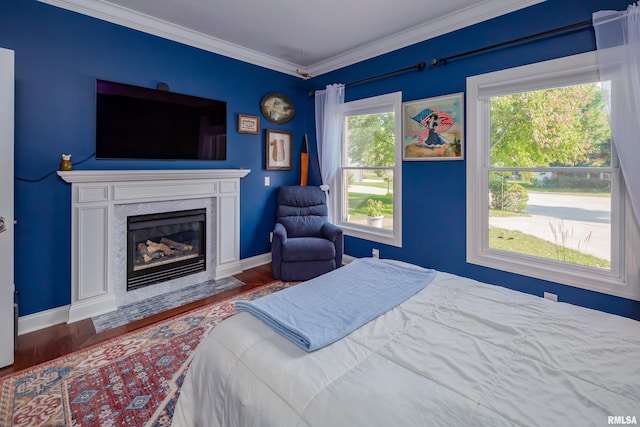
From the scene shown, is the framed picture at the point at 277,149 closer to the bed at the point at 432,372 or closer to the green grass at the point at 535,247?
the green grass at the point at 535,247

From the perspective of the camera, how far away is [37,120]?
8.26 feet

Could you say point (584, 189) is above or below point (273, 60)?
below

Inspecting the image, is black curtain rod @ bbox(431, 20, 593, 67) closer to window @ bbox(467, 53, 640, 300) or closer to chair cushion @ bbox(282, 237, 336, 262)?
window @ bbox(467, 53, 640, 300)

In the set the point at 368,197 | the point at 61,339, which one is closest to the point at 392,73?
the point at 368,197

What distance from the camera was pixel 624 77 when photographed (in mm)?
2109

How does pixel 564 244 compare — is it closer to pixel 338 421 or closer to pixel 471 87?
pixel 471 87

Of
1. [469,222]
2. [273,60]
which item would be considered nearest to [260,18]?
[273,60]

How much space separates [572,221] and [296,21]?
3060mm

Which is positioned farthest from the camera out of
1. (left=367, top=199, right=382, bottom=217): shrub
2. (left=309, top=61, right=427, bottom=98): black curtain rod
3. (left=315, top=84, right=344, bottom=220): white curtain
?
(left=315, top=84, right=344, bottom=220): white curtain

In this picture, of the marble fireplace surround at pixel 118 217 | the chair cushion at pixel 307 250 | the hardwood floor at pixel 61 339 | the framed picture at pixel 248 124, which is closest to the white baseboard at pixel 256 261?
the marble fireplace surround at pixel 118 217

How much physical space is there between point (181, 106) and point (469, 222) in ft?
10.4

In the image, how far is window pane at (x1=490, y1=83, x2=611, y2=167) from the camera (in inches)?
93.1

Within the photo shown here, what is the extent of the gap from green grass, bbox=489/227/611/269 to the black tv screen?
3078mm

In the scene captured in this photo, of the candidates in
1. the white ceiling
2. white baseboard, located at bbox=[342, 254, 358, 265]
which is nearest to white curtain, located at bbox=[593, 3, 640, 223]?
the white ceiling
